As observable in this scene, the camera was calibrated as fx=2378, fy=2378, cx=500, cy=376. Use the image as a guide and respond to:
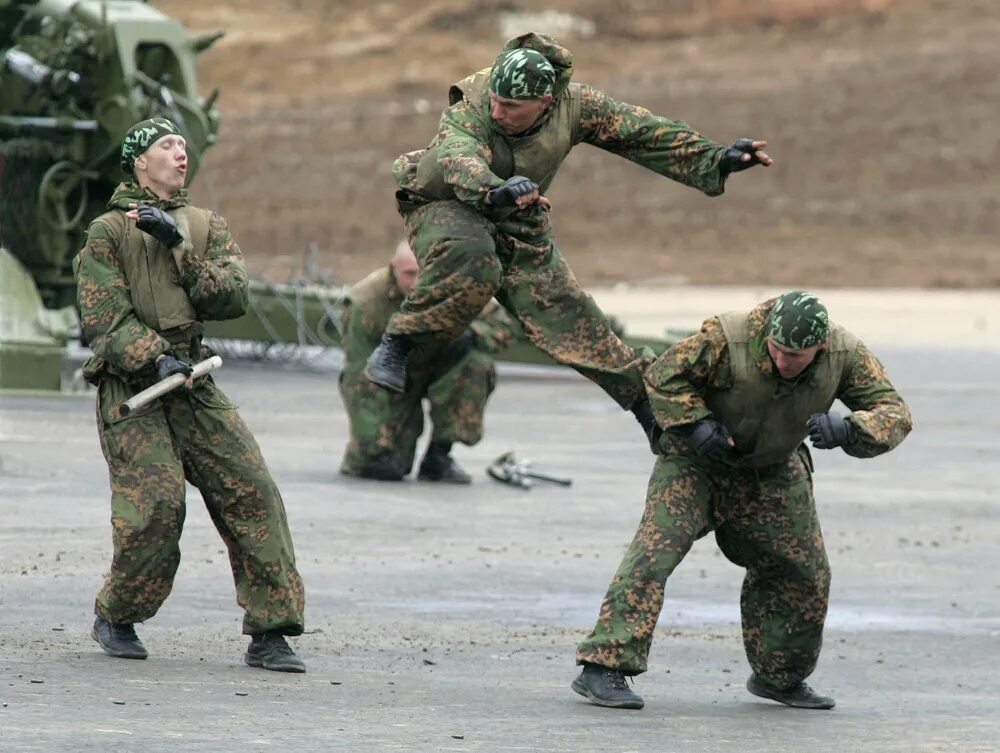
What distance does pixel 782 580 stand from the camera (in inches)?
345

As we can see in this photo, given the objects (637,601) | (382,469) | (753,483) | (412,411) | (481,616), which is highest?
(753,483)

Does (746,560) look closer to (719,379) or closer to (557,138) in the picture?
(719,379)

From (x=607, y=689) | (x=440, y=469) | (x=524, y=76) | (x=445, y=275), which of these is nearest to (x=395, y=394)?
(x=440, y=469)

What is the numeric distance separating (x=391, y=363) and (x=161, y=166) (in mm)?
1513

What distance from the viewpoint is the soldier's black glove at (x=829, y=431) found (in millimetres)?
8070

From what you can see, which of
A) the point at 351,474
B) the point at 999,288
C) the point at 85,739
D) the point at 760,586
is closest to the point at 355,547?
the point at 351,474

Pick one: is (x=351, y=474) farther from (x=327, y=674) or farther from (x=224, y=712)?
(x=224, y=712)

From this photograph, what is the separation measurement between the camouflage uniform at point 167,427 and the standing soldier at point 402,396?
5.83 metres

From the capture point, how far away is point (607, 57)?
2173 inches

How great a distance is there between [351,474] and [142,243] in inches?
252

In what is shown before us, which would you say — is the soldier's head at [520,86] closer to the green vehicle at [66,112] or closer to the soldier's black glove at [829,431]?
the soldier's black glove at [829,431]

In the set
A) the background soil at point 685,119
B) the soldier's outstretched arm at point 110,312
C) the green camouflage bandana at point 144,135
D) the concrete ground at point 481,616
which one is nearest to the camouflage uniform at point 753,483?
the concrete ground at point 481,616

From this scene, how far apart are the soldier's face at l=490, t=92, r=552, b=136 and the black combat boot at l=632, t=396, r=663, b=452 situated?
1.18 meters

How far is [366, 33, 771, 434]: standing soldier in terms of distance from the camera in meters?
9.10
